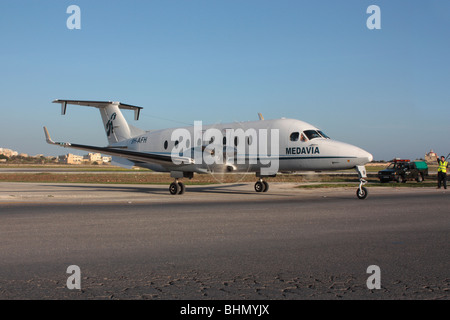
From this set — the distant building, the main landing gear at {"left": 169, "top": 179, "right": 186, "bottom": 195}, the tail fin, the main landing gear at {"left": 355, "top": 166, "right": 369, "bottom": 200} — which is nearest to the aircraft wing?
the main landing gear at {"left": 169, "top": 179, "right": 186, "bottom": 195}

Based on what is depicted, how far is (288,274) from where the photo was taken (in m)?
5.22

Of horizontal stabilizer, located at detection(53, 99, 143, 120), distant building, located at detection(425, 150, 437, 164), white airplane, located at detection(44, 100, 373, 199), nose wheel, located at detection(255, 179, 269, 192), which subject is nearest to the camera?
white airplane, located at detection(44, 100, 373, 199)

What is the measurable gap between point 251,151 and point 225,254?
12.8 m

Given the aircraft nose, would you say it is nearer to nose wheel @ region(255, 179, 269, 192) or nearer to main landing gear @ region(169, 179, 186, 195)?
nose wheel @ region(255, 179, 269, 192)

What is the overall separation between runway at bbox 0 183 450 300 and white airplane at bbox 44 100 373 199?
557 cm

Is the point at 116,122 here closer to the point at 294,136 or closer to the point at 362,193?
the point at 294,136

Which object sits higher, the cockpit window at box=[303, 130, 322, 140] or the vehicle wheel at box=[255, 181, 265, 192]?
the cockpit window at box=[303, 130, 322, 140]

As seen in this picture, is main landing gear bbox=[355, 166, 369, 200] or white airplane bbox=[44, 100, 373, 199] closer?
main landing gear bbox=[355, 166, 369, 200]

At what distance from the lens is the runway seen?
4543 mm

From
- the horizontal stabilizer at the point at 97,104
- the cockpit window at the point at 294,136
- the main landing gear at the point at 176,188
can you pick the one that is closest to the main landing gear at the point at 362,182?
the cockpit window at the point at 294,136

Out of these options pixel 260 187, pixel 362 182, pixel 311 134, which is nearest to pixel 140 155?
pixel 260 187

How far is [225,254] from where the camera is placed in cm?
648

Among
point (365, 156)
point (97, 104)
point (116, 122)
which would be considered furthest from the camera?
point (116, 122)
